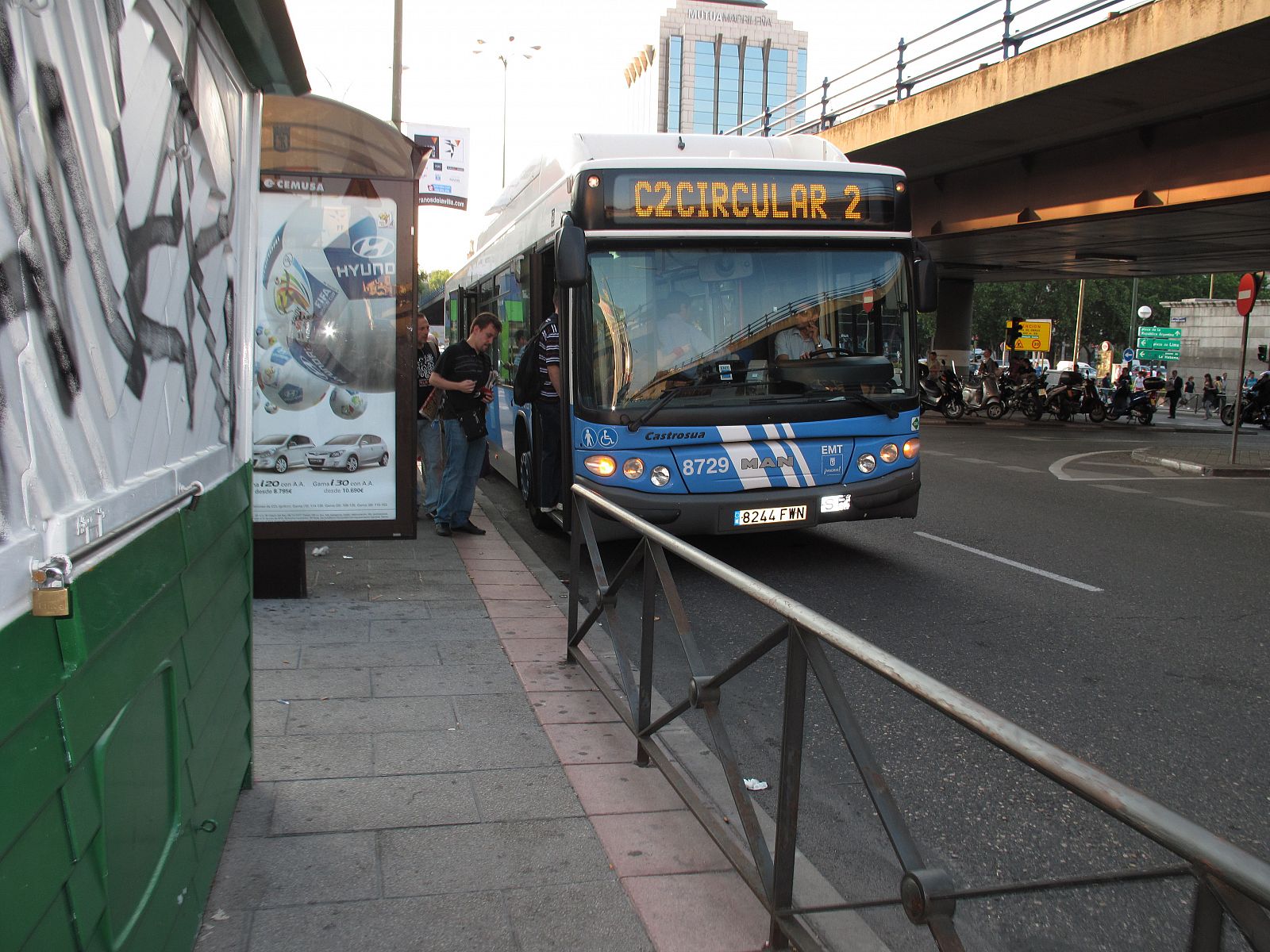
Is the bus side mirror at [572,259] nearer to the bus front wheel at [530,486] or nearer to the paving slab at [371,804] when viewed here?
the bus front wheel at [530,486]

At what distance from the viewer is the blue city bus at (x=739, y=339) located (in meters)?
7.47

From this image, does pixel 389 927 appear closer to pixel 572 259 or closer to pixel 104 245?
pixel 104 245

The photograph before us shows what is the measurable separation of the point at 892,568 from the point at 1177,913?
5181mm

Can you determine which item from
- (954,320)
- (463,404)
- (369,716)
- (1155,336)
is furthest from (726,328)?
(1155,336)

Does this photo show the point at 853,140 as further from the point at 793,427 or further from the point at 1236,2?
the point at 793,427

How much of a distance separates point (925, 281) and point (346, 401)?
423cm

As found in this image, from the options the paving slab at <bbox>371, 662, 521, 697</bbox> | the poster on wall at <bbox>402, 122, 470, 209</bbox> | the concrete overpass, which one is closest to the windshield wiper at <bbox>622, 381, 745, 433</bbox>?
the paving slab at <bbox>371, 662, 521, 697</bbox>

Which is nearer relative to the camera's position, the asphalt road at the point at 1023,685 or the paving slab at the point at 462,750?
the asphalt road at the point at 1023,685

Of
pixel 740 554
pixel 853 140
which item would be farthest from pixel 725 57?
pixel 740 554

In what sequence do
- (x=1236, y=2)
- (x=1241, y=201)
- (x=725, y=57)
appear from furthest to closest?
(x=725, y=57) → (x=1241, y=201) → (x=1236, y=2)

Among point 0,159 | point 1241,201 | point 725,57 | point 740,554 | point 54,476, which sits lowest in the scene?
point 740,554

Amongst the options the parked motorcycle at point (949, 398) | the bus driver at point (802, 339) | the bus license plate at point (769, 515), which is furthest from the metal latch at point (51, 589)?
the parked motorcycle at point (949, 398)

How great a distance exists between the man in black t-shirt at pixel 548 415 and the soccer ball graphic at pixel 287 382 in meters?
2.42

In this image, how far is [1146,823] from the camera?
4.97ft
